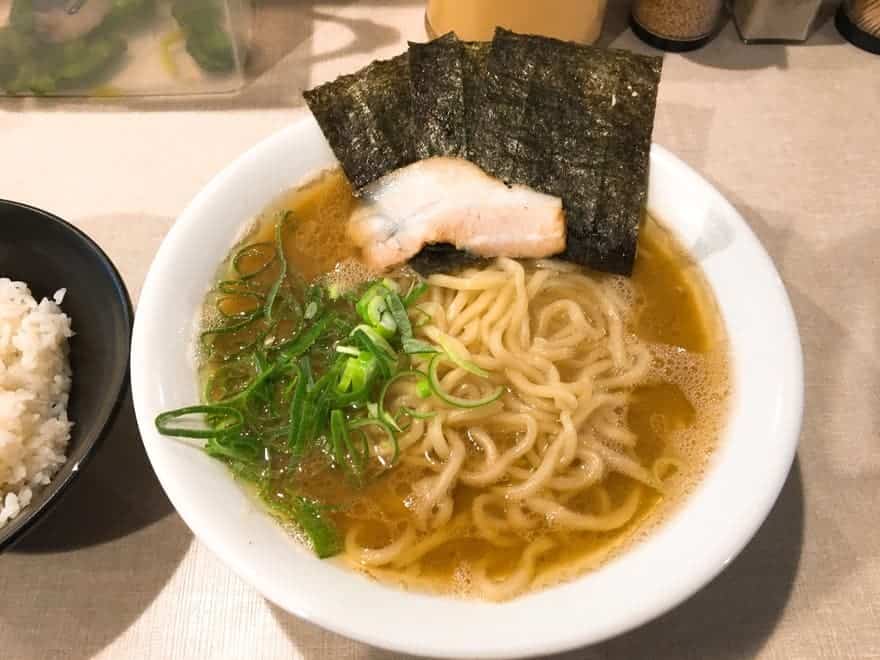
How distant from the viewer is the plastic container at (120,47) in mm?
1904

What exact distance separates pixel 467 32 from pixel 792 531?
146 centimetres

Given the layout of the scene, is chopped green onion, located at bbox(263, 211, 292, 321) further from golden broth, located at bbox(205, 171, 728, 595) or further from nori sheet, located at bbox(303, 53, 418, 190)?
nori sheet, located at bbox(303, 53, 418, 190)

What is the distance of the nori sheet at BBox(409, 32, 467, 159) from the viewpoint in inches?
61.3

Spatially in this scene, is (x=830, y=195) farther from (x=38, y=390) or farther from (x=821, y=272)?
(x=38, y=390)

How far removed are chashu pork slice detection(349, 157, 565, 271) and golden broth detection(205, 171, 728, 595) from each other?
2.8 inches

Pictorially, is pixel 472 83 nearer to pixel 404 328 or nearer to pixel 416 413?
pixel 404 328

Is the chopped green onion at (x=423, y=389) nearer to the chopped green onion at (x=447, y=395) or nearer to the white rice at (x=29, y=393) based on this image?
the chopped green onion at (x=447, y=395)

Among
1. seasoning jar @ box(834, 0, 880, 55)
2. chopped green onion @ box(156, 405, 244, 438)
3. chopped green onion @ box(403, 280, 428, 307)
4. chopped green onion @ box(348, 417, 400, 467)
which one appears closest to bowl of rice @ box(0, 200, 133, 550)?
chopped green onion @ box(156, 405, 244, 438)

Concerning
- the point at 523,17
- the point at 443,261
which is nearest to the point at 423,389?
the point at 443,261

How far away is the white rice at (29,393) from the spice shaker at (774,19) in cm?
196

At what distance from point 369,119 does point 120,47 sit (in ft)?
2.95

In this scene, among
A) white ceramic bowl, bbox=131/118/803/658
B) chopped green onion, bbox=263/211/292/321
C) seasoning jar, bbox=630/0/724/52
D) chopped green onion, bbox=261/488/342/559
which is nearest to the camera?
white ceramic bowl, bbox=131/118/803/658

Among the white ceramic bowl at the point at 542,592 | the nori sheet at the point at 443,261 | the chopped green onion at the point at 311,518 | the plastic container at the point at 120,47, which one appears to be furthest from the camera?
the plastic container at the point at 120,47

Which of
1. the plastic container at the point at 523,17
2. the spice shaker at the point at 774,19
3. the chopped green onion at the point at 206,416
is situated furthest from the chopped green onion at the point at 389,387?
the spice shaker at the point at 774,19
